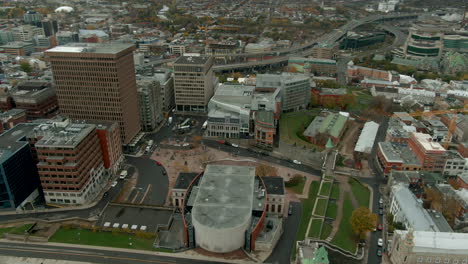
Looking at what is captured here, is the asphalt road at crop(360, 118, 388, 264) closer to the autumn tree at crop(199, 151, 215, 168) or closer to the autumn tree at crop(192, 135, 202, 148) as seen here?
the autumn tree at crop(199, 151, 215, 168)

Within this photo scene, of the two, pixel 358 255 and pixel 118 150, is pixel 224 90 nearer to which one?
pixel 118 150

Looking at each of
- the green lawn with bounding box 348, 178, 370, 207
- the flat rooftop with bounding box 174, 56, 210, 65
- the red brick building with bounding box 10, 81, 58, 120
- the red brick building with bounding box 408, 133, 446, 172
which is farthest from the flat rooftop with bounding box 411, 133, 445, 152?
the red brick building with bounding box 10, 81, 58, 120

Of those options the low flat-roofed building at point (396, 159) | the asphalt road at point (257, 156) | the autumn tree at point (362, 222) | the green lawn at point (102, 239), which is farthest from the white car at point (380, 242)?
the green lawn at point (102, 239)

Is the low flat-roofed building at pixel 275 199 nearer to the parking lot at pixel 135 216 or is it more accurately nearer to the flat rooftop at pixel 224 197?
the flat rooftop at pixel 224 197

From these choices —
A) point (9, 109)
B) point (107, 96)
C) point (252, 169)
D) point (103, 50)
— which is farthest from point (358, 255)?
point (9, 109)

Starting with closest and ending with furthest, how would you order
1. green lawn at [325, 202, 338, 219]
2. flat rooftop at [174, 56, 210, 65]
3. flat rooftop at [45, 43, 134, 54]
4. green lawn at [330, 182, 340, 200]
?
1. green lawn at [325, 202, 338, 219]
2. green lawn at [330, 182, 340, 200]
3. flat rooftop at [45, 43, 134, 54]
4. flat rooftop at [174, 56, 210, 65]

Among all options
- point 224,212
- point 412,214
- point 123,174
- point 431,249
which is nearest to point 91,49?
point 123,174
